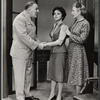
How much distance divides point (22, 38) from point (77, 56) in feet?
3.00

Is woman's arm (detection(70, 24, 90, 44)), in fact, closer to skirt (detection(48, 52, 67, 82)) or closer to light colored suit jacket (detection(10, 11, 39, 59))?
skirt (detection(48, 52, 67, 82))

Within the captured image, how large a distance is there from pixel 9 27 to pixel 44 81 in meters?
2.09

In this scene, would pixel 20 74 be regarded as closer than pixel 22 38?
No

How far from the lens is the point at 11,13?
333 centimetres

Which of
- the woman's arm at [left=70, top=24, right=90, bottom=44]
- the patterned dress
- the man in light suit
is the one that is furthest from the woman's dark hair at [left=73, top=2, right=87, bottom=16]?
the man in light suit

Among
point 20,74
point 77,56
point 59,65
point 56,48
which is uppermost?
point 56,48

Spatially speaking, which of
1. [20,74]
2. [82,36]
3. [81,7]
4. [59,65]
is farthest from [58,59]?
[81,7]

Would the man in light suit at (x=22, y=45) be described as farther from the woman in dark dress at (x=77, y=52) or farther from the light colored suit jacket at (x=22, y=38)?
the woman in dark dress at (x=77, y=52)

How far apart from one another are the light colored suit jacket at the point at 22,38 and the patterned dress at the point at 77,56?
614 mm

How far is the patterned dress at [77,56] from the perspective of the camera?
270cm

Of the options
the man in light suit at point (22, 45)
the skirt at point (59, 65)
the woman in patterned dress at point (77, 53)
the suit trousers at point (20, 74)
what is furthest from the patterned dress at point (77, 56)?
the suit trousers at point (20, 74)

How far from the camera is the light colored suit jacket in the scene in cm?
264

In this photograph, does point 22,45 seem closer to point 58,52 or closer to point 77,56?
point 58,52

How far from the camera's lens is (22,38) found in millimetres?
2662
